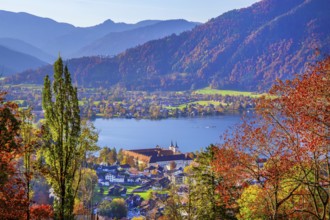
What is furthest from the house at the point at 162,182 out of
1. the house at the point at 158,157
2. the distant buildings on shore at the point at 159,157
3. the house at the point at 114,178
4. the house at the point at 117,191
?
the house at the point at 158,157

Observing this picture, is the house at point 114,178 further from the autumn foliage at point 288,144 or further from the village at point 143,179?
the autumn foliage at point 288,144

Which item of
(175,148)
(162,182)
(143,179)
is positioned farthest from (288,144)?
(175,148)

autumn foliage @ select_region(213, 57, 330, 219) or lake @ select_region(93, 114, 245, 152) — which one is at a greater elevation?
autumn foliage @ select_region(213, 57, 330, 219)

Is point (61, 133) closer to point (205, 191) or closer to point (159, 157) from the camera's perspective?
point (205, 191)

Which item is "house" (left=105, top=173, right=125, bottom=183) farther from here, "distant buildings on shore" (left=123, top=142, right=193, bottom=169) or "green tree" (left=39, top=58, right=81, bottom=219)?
"green tree" (left=39, top=58, right=81, bottom=219)

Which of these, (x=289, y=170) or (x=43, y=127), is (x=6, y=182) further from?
(x=289, y=170)

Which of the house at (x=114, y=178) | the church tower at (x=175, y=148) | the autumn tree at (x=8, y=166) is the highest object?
the autumn tree at (x=8, y=166)

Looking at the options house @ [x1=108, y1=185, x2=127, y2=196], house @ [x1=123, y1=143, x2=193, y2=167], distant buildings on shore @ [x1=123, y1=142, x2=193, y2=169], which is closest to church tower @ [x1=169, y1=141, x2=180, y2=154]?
house @ [x1=123, y1=143, x2=193, y2=167]
